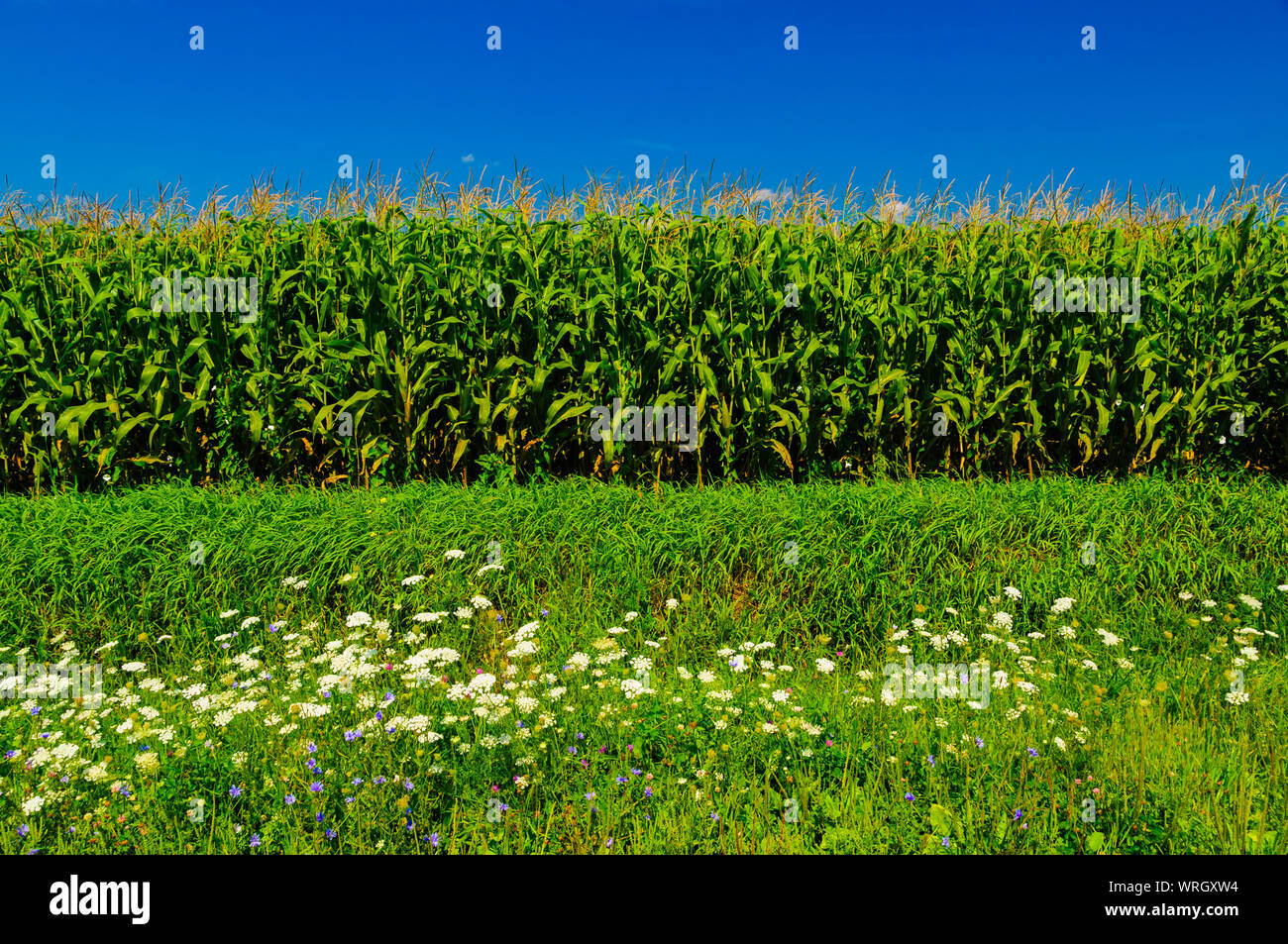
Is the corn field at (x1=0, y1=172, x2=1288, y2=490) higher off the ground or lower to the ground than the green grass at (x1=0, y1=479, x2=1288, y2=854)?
higher

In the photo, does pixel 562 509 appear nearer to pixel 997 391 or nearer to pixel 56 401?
pixel 997 391

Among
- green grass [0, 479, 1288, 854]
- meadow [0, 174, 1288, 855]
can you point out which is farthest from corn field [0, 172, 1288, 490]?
green grass [0, 479, 1288, 854]

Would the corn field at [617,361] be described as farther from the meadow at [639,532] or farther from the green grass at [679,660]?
the green grass at [679,660]

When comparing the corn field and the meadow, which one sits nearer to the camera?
the meadow

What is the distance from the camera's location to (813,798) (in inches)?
114

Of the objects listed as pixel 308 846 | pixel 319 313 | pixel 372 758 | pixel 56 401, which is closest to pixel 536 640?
pixel 372 758

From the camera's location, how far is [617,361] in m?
5.96

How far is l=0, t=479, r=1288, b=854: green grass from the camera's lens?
281 centimetres

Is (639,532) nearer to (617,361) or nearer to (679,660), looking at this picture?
(679,660)

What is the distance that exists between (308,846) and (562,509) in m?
2.74

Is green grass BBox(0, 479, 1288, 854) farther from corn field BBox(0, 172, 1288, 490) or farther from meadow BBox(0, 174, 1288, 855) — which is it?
corn field BBox(0, 172, 1288, 490)

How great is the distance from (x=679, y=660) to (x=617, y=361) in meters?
2.40

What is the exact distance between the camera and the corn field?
599 centimetres

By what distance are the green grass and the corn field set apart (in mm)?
538
